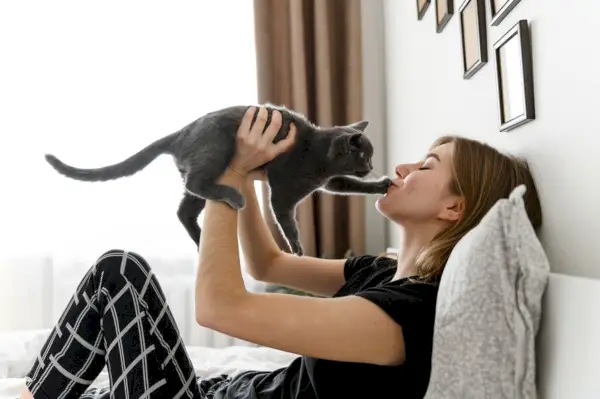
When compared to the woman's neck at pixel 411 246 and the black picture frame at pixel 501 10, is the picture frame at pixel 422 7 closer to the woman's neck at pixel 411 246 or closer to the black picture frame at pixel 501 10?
the black picture frame at pixel 501 10

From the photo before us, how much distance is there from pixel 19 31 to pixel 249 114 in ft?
6.16

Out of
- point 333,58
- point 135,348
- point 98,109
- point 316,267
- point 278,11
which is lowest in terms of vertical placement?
point 135,348

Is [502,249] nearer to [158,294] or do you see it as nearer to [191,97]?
[158,294]

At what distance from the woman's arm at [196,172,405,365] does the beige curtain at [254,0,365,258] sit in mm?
1615

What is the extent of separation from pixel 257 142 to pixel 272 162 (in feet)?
0.22

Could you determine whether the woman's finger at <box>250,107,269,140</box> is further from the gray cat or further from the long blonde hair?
the long blonde hair

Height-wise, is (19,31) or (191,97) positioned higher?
(19,31)

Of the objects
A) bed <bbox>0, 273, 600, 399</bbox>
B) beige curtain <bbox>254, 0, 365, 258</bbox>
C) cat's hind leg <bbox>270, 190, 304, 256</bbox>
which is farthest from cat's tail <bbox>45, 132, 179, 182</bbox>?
beige curtain <bbox>254, 0, 365, 258</bbox>

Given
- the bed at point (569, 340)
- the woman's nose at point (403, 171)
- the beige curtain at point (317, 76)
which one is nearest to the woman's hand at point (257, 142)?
the woman's nose at point (403, 171)

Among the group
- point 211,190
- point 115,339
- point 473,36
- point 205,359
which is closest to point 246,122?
point 211,190

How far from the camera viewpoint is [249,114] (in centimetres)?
110

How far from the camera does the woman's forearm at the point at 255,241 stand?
1436 mm

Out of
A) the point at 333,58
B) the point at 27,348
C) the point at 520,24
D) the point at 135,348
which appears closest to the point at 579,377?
the point at 520,24

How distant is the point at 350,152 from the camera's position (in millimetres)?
1144
